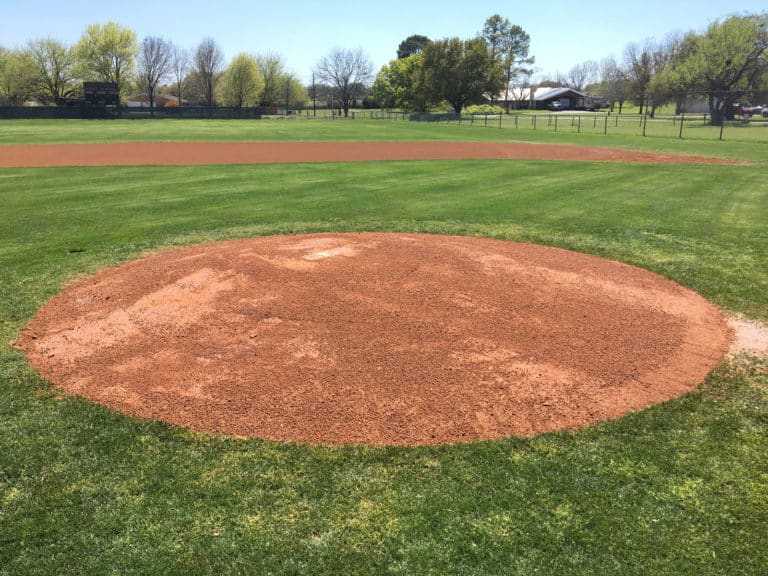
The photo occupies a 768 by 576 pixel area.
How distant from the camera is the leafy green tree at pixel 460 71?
7406 centimetres

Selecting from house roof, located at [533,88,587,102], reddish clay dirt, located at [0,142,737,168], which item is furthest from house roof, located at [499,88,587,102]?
reddish clay dirt, located at [0,142,737,168]

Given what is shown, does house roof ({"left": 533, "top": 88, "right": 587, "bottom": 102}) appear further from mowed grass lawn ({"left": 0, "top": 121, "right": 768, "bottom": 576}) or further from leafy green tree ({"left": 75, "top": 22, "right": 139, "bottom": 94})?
mowed grass lawn ({"left": 0, "top": 121, "right": 768, "bottom": 576})

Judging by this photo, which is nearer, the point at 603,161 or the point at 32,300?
the point at 32,300

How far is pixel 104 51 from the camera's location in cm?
8638

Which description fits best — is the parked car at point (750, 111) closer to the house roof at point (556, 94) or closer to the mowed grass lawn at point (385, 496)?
the house roof at point (556, 94)

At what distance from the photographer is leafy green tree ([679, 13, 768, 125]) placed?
6319 cm

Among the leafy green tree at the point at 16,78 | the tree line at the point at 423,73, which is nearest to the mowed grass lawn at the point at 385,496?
the tree line at the point at 423,73

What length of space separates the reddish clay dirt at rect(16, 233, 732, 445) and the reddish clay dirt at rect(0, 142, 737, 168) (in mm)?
16925

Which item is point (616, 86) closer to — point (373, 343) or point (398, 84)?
point (398, 84)

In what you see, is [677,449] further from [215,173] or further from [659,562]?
[215,173]

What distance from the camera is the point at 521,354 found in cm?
616

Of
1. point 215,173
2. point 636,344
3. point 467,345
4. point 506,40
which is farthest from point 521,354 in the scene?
point 506,40

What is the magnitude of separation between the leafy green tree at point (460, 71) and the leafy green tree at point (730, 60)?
23861 millimetres

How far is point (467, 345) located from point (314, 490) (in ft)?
9.32
